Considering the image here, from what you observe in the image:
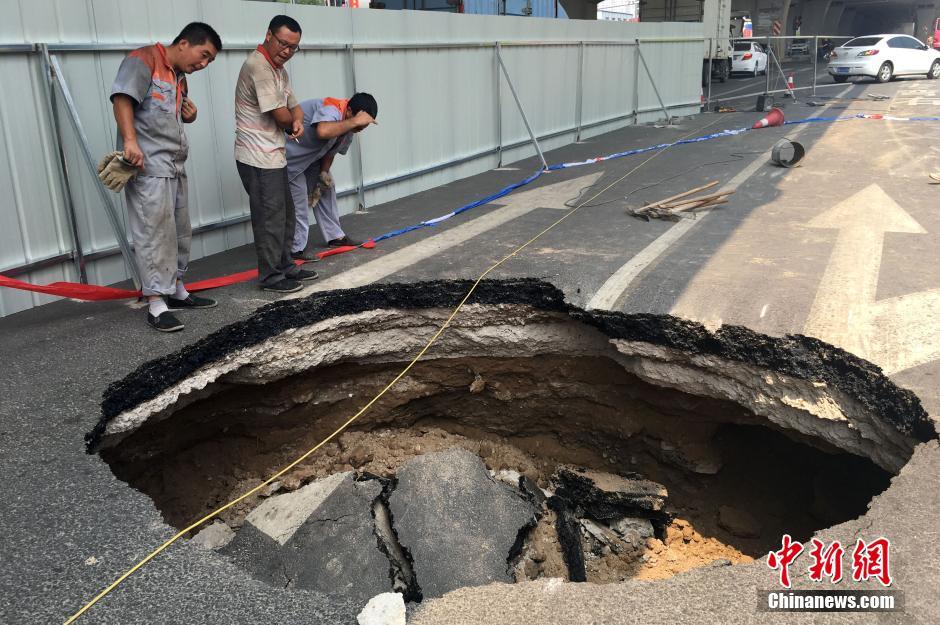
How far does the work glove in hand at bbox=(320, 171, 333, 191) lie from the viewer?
21.0 ft

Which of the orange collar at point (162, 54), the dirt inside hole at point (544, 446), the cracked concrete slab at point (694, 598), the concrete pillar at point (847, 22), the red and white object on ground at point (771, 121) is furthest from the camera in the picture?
the concrete pillar at point (847, 22)

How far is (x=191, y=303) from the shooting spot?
5.04 meters

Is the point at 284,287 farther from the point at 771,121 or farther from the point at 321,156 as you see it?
the point at 771,121

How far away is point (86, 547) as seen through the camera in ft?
8.66

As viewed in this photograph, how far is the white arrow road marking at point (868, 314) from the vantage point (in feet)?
13.3

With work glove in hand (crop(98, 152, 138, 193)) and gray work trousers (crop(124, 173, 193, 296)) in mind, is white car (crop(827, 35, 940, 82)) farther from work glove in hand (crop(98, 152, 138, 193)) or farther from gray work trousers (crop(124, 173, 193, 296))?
work glove in hand (crop(98, 152, 138, 193))

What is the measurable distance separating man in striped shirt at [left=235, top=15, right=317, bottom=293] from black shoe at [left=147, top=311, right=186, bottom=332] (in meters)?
0.86

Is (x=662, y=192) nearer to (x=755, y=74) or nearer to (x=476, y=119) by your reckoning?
(x=476, y=119)

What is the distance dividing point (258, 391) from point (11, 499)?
2180 mm

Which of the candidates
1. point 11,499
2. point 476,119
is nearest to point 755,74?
point 476,119

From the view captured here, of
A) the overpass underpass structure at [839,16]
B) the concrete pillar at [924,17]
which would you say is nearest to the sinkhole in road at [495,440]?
the overpass underpass structure at [839,16]

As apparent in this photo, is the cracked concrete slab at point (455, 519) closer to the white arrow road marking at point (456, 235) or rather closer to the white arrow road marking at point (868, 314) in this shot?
the white arrow road marking at point (456, 235)

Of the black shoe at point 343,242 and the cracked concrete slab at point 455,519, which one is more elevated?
the black shoe at point 343,242

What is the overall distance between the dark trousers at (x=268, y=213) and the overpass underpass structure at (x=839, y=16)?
37399mm
